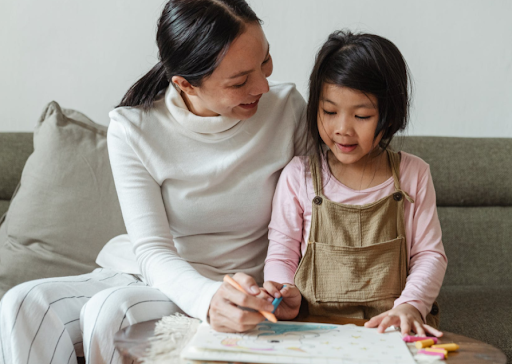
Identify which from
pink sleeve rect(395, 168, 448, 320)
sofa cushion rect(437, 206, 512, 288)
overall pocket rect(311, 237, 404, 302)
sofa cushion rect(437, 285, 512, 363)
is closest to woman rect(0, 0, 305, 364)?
overall pocket rect(311, 237, 404, 302)

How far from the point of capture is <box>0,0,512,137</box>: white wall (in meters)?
1.83

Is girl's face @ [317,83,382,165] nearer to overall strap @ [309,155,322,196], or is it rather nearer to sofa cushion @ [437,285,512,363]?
overall strap @ [309,155,322,196]

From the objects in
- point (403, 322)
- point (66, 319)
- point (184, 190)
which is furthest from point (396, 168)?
point (66, 319)

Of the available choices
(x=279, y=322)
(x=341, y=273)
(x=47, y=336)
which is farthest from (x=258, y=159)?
(x=47, y=336)

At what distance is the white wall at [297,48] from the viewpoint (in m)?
1.83

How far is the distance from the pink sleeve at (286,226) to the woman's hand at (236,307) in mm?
246

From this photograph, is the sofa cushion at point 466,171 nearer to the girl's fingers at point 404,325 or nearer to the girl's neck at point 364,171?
the girl's neck at point 364,171

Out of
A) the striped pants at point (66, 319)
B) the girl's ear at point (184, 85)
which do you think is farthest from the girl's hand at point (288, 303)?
the girl's ear at point (184, 85)

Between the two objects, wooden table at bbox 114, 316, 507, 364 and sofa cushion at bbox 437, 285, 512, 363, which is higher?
wooden table at bbox 114, 316, 507, 364

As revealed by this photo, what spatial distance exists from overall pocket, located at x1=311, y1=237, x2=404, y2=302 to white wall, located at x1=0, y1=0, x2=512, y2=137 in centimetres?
87

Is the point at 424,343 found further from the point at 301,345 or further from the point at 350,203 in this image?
the point at 350,203

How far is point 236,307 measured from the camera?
90cm

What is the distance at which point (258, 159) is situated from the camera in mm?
1299

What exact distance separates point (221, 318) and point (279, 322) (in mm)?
123
